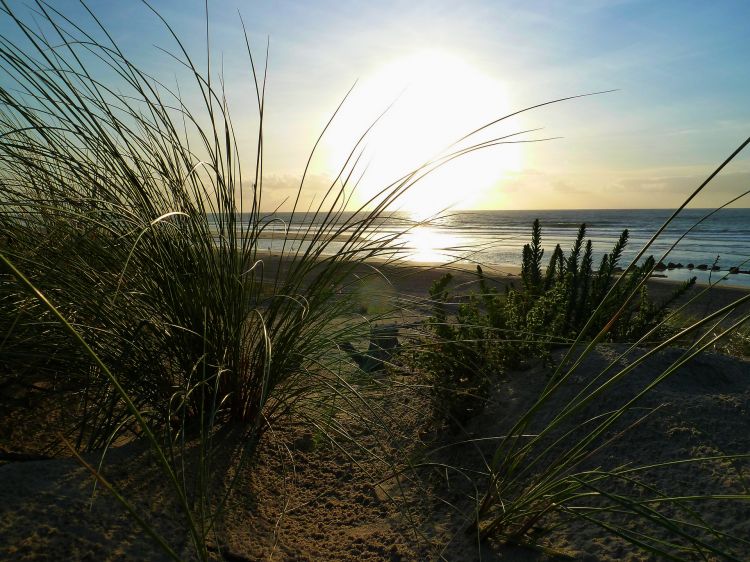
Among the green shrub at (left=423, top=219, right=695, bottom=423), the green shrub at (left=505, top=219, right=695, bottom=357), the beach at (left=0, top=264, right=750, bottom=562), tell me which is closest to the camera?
the beach at (left=0, top=264, right=750, bottom=562)

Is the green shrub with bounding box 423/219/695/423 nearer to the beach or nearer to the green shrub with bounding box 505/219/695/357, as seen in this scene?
the green shrub with bounding box 505/219/695/357

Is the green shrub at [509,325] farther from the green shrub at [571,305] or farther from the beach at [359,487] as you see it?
the beach at [359,487]

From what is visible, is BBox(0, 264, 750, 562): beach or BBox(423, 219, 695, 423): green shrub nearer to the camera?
BBox(0, 264, 750, 562): beach

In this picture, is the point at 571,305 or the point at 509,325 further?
the point at 571,305

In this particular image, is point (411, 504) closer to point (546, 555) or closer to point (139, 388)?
point (546, 555)

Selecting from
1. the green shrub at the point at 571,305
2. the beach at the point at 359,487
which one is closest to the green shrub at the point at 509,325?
the green shrub at the point at 571,305

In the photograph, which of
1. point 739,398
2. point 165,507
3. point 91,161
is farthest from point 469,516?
point 91,161

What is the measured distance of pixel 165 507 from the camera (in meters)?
1.42

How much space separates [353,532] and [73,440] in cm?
103

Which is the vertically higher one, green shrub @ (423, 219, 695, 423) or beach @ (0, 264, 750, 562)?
green shrub @ (423, 219, 695, 423)

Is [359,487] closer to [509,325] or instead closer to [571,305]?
[509,325]

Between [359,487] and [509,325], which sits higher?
[509,325]

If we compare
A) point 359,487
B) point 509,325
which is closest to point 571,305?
point 509,325

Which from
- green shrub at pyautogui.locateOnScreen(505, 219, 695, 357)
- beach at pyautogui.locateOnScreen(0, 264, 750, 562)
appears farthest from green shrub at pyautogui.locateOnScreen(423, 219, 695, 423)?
beach at pyautogui.locateOnScreen(0, 264, 750, 562)
